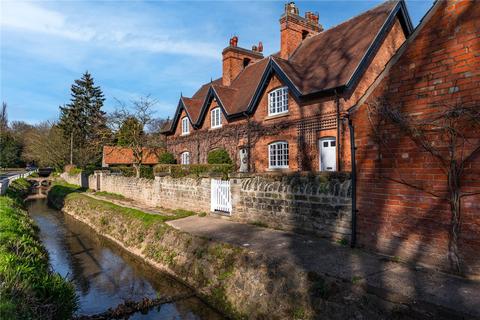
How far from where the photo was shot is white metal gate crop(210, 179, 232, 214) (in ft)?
39.8

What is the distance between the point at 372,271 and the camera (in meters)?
5.89

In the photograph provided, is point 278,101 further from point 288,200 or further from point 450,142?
point 450,142

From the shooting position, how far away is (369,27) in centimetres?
1638

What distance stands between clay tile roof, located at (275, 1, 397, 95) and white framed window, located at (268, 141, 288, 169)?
10.6 ft

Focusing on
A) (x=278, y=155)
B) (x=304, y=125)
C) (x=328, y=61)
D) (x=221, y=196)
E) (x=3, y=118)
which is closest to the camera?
(x=221, y=196)

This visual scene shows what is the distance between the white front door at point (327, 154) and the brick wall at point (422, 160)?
25.6 feet

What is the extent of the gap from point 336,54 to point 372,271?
43.0ft

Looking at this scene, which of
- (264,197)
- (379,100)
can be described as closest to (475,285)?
(379,100)

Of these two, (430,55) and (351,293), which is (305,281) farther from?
(430,55)

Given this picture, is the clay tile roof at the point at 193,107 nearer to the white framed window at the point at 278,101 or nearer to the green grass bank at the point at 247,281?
the white framed window at the point at 278,101

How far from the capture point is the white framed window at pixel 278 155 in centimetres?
1745

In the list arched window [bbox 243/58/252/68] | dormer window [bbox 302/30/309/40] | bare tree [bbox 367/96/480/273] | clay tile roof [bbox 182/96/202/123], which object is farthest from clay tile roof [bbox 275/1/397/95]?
clay tile roof [bbox 182/96/202/123]

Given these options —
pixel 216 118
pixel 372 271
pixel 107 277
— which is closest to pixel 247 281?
pixel 372 271

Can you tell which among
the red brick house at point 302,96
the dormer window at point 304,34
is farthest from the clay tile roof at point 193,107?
the dormer window at point 304,34
